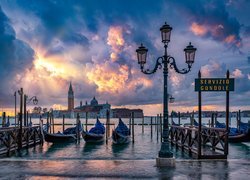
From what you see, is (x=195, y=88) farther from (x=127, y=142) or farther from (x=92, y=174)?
(x=127, y=142)

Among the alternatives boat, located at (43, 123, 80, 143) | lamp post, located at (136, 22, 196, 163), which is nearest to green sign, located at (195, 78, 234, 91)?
lamp post, located at (136, 22, 196, 163)

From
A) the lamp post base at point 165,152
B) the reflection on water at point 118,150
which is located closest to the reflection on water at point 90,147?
the reflection on water at point 118,150

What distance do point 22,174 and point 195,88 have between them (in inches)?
286

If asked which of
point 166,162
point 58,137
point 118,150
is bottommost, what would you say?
point 118,150

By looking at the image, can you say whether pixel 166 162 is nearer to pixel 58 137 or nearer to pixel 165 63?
pixel 165 63

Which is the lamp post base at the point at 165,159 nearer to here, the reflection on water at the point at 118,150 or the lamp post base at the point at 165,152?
the lamp post base at the point at 165,152

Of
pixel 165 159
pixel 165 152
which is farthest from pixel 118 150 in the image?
pixel 165 159

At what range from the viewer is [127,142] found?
1110 inches

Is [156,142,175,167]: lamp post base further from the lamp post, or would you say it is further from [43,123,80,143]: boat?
[43,123,80,143]: boat

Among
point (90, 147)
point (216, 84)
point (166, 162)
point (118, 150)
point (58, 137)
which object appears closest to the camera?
point (166, 162)

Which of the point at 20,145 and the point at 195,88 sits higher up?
the point at 195,88

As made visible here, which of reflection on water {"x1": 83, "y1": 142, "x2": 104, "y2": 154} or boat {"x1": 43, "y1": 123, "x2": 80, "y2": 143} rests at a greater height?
boat {"x1": 43, "y1": 123, "x2": 80, "y2": 143}

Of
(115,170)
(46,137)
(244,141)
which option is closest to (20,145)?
(46,137)

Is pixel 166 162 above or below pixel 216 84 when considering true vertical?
below
